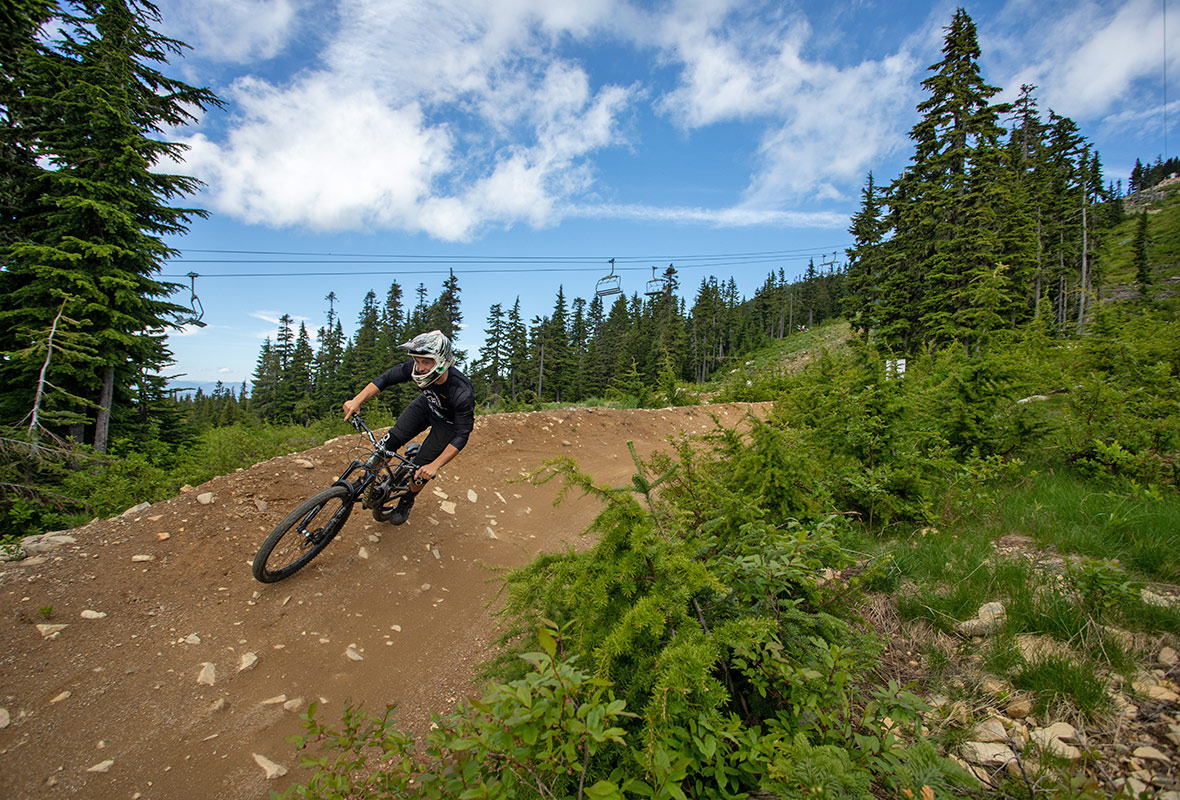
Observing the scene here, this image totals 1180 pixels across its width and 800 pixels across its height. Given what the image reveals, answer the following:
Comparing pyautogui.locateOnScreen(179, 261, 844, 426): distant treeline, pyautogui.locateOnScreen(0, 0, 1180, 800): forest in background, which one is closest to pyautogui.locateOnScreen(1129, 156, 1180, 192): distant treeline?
pyautogui.locateOnScreen(179, 261, 844, 426): distant treeline

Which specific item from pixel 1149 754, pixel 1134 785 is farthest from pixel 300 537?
pixel 1149 754

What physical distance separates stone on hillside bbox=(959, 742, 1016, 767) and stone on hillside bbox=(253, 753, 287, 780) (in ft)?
13.0

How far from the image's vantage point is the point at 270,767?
2.89 metres

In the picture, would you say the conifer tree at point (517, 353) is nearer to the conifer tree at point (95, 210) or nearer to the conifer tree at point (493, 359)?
the conifer tree at point (493, 359)

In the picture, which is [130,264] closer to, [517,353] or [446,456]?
[446,456]

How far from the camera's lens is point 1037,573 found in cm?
309

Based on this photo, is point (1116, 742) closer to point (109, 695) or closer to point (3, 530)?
point (109, 695)

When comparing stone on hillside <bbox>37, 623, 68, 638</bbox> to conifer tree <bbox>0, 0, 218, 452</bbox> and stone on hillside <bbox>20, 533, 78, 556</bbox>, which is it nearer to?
stone on hillside <bbox>20, 533, 78, 556</bbox>

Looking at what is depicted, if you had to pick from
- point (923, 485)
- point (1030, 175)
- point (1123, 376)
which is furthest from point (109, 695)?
point (1030, 175)

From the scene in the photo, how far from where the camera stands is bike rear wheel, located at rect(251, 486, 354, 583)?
4.45 metres

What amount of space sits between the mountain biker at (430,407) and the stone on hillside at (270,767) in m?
2.65

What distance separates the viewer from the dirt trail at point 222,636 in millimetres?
2889

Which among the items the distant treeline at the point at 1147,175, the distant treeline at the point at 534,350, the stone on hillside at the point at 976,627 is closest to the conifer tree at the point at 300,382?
the distant treeline at the point at 534,350

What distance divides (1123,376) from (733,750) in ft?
22.3
